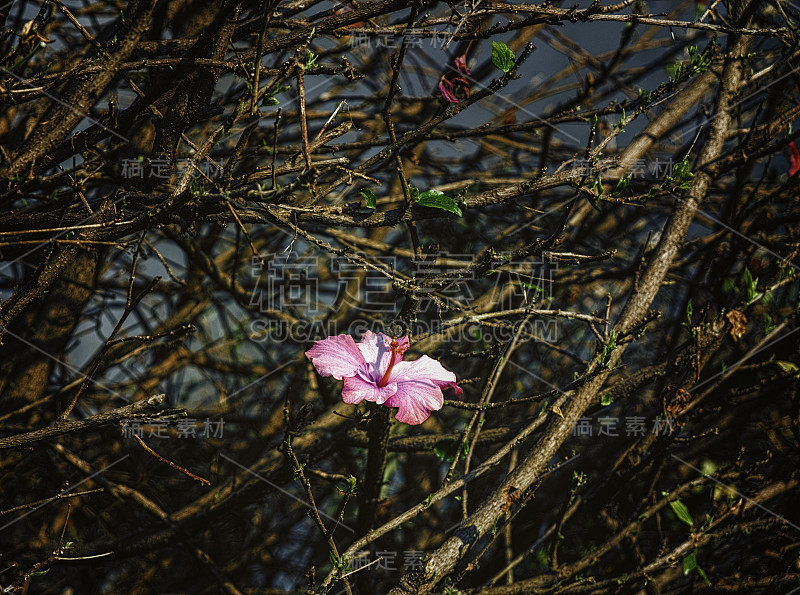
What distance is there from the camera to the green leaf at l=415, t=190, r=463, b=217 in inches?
43.3

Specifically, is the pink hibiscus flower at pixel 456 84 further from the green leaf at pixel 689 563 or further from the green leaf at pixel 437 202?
the green leaf at pixel 689 563

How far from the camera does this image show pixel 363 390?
1.08 meters

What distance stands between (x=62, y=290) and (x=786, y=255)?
2.19m

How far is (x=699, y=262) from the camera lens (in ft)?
7.00

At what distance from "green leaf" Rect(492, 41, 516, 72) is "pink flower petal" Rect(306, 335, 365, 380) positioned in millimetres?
676

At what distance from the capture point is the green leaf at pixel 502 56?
1.17 meters

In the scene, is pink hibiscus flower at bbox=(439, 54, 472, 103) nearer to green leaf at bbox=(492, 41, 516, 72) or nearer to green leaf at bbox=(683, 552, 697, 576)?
green leaf at bbox=(492, 41, 516, 72)

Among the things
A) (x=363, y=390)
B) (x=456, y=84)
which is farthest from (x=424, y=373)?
(x=456, y=84)

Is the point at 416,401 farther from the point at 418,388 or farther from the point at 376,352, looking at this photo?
the point at 376,352

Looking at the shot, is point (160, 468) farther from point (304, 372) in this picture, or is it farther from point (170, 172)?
point (170, 172)

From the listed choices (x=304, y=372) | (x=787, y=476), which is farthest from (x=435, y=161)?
(x=787, y=476)

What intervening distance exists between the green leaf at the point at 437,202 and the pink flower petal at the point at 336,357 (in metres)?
0.33

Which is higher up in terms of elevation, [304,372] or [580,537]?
[304,372]

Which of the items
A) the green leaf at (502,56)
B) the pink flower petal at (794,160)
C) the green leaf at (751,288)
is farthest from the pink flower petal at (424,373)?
the pink flower petal at (794,160)
